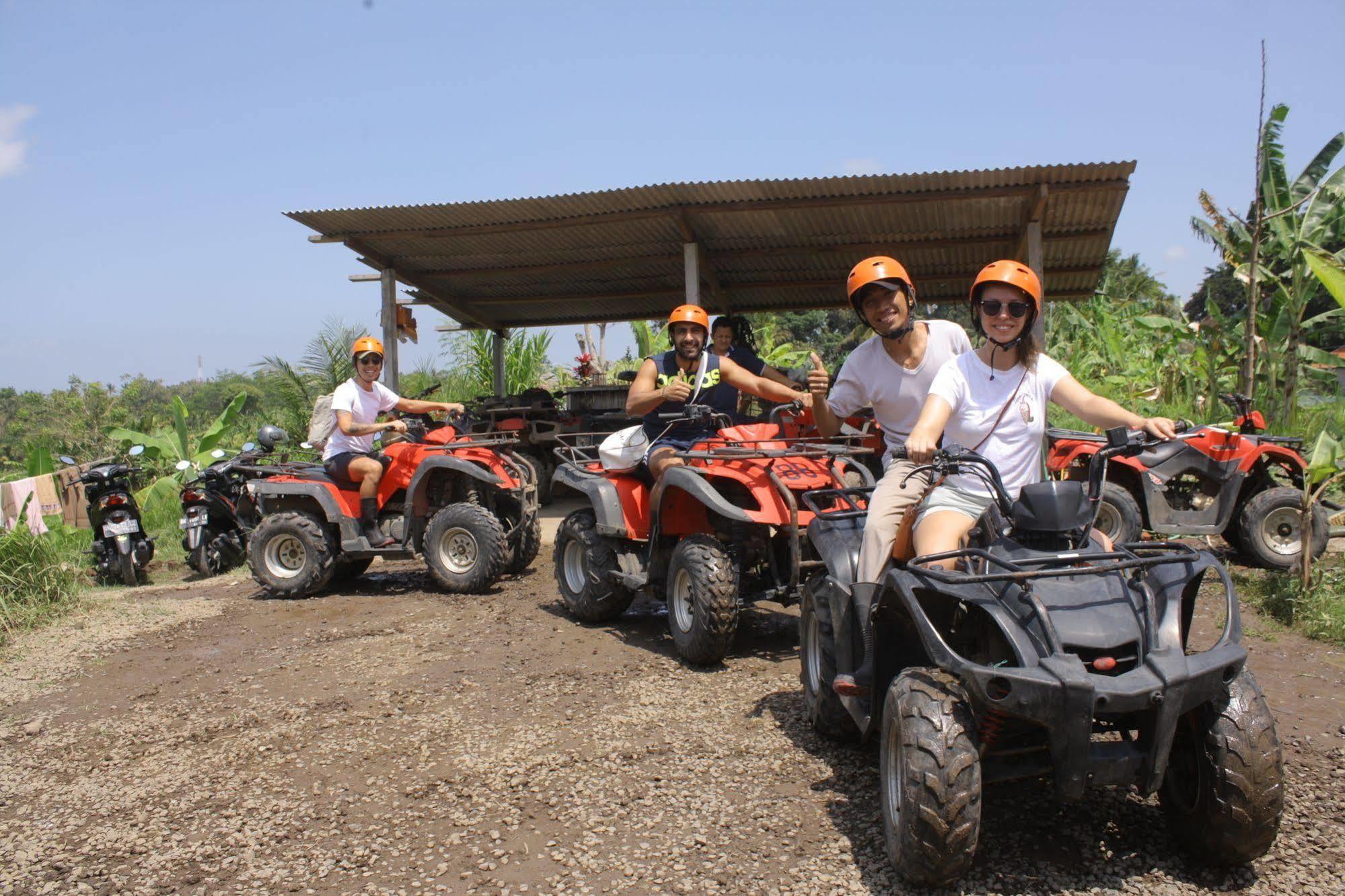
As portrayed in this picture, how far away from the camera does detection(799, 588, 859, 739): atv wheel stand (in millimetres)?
4250

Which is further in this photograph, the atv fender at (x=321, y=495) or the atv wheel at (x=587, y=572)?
the atv fender at (x=321, y=495)

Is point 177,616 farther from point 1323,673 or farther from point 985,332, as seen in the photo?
point 1323,673

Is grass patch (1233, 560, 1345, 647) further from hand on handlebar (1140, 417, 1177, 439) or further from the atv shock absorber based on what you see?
the atv shock absorber

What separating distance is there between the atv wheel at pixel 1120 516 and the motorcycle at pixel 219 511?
24.8 ft

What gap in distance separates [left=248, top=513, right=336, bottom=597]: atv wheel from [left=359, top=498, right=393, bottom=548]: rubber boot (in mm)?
326

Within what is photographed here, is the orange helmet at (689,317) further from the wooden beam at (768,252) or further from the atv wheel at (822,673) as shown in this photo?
the wooden beam at (768,252)

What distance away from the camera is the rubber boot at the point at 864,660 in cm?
380

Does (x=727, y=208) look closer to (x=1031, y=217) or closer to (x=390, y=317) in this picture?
(x=1031, y=217)

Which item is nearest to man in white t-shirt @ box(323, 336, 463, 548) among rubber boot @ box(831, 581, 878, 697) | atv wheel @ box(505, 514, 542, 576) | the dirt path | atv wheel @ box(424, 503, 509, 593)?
atv wheel @ box(424, 503, 509, 593)

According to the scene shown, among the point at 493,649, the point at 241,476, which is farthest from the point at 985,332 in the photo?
the point at 241,476

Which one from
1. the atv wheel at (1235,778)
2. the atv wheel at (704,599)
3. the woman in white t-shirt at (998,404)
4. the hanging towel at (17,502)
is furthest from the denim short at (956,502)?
the hanging towel at (17,502)

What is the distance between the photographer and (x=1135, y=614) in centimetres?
304

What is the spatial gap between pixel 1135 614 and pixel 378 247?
12.1 metres

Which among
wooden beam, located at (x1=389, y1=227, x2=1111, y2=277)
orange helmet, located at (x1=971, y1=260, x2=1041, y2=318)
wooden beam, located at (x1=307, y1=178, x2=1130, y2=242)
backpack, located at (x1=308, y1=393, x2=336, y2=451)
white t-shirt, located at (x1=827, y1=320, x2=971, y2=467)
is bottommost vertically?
backpack, located at (x1=308, y1=393, x2=336, y2=451)
